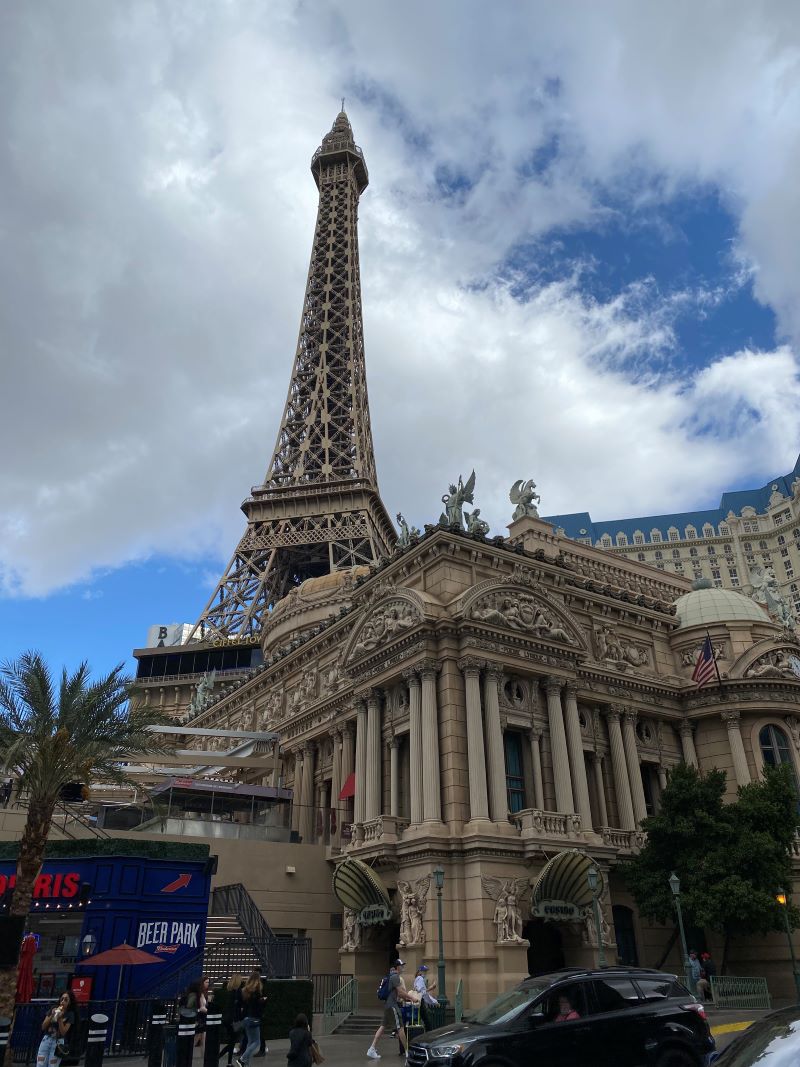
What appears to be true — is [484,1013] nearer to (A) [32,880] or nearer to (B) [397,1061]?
(B) [397,1061]

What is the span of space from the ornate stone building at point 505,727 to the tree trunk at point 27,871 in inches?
204

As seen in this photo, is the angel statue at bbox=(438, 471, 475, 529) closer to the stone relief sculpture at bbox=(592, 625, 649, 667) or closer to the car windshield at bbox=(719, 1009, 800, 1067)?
the stone relief sculpture at bbox=(592, 625, 649, 667)

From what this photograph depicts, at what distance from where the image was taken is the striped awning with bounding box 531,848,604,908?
26.2 metres

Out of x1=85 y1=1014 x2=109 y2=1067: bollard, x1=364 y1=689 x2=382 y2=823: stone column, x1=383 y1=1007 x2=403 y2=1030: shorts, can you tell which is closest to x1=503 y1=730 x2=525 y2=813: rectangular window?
x1=364 y1=689 x2=382 y2=823: stone column

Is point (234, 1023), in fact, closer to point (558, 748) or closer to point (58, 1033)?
point (58, 1033)

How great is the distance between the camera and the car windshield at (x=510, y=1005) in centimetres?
1270

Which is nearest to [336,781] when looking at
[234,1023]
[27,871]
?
[27,871]

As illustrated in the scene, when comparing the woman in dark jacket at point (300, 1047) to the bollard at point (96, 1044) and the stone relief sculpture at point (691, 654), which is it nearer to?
the bollard at point (96, 1044)

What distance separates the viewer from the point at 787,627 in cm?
4125

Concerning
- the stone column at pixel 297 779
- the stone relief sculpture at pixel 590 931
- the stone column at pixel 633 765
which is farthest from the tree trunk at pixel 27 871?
the stone column at pixel 633 765

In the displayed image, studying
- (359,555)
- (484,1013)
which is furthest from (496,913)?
(359,555)

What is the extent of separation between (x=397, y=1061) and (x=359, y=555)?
233 feet

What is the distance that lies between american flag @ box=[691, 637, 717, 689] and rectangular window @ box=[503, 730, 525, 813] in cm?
926

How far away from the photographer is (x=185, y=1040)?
1496cm
